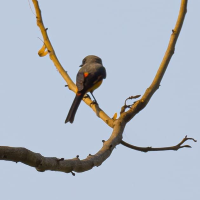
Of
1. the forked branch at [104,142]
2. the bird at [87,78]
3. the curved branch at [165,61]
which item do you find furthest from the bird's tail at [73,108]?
the curved branch at [165,61]

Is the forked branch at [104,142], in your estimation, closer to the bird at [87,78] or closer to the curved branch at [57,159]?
the curved branch at [57,159]

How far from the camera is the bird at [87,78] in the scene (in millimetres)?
5872

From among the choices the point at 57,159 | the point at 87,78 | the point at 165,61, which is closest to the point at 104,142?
the point at 57,159

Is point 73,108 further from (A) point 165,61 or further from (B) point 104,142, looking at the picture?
(B) point 104,142

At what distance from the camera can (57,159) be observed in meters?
2.97

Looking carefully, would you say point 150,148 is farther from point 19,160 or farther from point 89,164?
point 19,160

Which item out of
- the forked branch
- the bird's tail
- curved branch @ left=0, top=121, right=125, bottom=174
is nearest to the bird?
the bird's tail

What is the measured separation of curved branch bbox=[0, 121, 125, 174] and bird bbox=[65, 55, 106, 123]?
1891 mm

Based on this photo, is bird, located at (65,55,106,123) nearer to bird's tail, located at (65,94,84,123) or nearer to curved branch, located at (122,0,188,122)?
bird's tail, located at (65,94,84,123)

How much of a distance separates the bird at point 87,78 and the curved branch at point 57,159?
1.89 meters

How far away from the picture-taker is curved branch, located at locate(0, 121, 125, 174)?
8.46 ft

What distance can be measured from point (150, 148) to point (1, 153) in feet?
6.44

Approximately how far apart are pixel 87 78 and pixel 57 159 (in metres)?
3.87

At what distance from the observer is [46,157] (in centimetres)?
290
